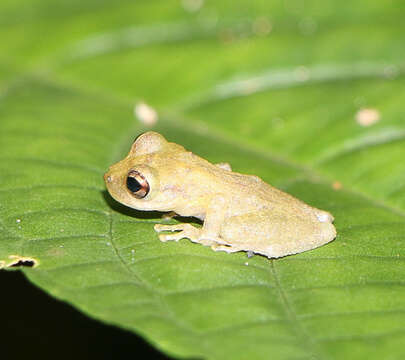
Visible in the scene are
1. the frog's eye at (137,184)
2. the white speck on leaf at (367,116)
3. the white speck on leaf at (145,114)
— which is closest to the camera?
the frog's eye at (137,184)

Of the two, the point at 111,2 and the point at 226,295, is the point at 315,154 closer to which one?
the point at 226,295

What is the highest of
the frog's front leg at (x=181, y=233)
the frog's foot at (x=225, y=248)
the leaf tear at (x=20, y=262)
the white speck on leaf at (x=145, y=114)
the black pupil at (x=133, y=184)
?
the white speck on leaf at (x=145, y=114)

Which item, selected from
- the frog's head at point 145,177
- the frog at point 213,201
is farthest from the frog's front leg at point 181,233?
the frog's head at point 145,177

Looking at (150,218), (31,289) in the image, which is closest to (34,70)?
(31,289)

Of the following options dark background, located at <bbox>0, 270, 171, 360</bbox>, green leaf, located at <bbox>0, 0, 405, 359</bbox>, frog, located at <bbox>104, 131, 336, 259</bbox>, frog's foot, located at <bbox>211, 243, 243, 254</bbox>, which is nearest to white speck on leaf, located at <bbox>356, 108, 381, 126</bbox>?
green leaf, located at <bbox>0, 0, 405, 359</bbox>

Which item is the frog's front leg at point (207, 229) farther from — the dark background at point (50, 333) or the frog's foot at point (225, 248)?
the dark background at point (50, 333)

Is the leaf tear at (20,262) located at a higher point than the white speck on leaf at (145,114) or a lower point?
lower

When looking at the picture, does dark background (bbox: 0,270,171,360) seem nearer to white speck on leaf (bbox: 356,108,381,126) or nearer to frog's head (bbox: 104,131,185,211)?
frog's head (bbox: 104,131,185,211)
